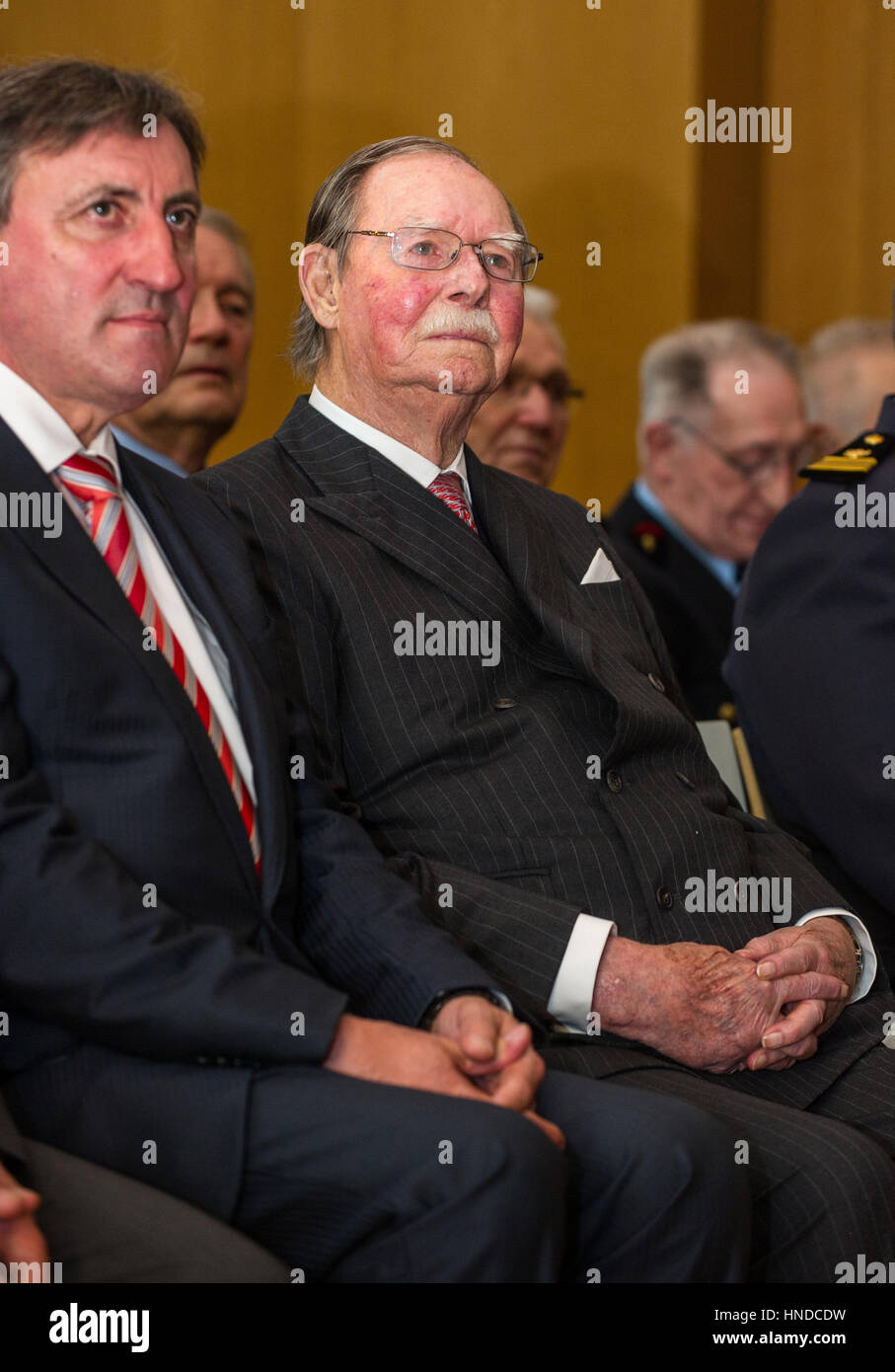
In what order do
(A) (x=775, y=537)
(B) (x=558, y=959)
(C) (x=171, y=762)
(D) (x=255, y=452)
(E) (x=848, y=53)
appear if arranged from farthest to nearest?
1. (E) (x=848, y=53)
2. (A) (x=775, y=537)
3. (D) (x=255, y=452)
4. (B) (x=558, y=959)
5. (C) (x=171, y=762)

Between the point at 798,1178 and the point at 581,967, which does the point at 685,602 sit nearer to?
the point at 581,967

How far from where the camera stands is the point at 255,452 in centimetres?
207

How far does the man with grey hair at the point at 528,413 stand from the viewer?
12.1 ft

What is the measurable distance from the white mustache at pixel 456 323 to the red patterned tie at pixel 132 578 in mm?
568

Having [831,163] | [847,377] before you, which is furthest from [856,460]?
[831,163]

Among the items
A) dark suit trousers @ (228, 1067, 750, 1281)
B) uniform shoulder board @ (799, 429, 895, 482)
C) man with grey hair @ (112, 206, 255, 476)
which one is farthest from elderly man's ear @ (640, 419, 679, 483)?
dark suit trousers @ (228, 1067, 750, 1281)

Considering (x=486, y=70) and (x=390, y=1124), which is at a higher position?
(x=486, y=70)

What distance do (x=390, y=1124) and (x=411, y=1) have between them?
10.5 ft

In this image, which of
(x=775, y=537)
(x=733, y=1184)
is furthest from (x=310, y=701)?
(x=775, y=537)

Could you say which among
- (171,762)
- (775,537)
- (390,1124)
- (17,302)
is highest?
(17,302)

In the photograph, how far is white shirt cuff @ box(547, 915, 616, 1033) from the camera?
1.78 m

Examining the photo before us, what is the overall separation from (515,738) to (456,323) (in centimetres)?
54

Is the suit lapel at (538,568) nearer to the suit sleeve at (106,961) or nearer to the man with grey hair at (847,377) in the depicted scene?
the suit sleeve at (106,961)
